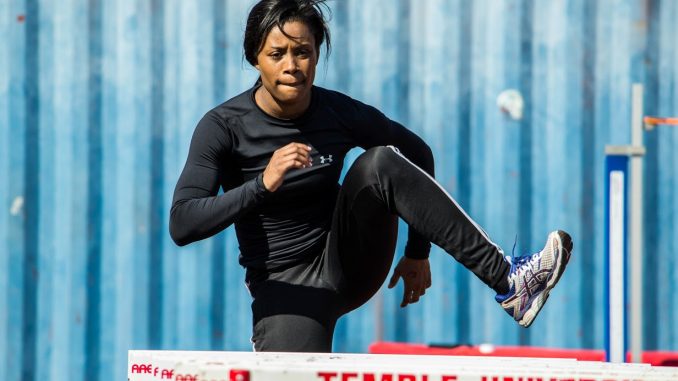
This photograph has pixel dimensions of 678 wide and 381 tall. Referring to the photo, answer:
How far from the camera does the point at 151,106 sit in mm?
4723

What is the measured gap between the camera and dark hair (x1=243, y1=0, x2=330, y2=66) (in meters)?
2.91

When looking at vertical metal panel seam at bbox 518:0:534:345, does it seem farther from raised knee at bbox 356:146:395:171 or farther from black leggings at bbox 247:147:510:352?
raised knee at bbox 356:146:395:171

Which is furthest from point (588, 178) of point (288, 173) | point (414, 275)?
point (288, 173)

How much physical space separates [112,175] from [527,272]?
2.67m

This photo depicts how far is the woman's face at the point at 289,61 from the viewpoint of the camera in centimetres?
289

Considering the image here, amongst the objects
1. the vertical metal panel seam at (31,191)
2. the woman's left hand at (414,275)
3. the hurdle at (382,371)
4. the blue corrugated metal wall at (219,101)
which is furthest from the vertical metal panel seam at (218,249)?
the hurdle at (382,371)

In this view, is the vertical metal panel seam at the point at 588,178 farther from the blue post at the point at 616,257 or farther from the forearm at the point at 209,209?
the forearm at the point at 209,209

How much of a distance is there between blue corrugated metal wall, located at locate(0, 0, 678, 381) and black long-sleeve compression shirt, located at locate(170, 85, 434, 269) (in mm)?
1448

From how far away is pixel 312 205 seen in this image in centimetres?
312

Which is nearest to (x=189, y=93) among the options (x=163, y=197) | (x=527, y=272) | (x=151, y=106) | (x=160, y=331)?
(x=151, y=106)

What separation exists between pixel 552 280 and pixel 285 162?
0.85 metres

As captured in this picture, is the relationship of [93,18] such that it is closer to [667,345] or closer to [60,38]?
[60,38]

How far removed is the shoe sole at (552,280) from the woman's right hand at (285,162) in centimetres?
76

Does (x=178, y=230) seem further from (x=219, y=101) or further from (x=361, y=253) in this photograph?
(x=219, y=101)
